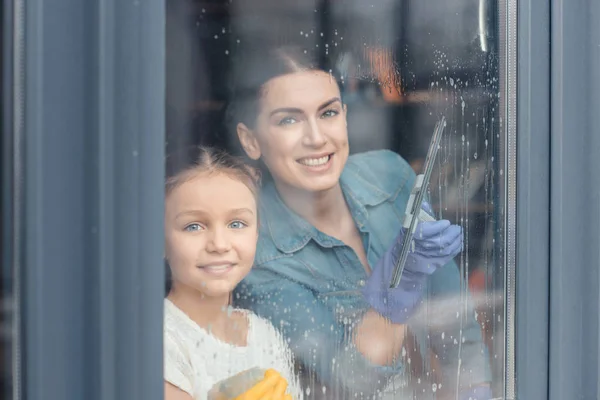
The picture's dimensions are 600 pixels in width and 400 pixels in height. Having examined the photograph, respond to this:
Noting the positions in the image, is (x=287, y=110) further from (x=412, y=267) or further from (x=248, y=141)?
(x=412, y=267)

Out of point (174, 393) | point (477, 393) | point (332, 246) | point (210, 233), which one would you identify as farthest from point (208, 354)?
point (477, 393)

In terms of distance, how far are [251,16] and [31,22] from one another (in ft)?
1.09

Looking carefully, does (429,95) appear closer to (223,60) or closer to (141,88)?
(223,60)

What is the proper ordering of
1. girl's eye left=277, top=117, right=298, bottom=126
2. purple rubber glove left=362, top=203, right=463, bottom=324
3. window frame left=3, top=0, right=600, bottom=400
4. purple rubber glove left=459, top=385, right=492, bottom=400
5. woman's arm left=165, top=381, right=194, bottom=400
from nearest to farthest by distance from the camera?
window frame left=3, top=0, right=600, bottom=400
woman's arm left=165, top=381, right=194, bottom=400
girl's eye left=277, top=117, right=298, bottom=126
purple rubber glove left=362, top=203, right=463, bottom=324
purple rubber glove left=459, top=385, right=492, bottom=400

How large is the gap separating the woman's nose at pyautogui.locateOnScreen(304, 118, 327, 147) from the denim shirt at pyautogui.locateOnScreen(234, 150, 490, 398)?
0.07 meters

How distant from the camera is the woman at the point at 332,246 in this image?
1.23 m

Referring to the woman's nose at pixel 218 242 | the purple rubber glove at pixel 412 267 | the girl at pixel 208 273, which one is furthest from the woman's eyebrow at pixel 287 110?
the purple rubber glove at pixel 412 267

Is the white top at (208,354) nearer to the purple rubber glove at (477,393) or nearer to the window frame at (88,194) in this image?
the window frame at (88,194)

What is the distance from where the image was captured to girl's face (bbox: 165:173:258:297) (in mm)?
1149

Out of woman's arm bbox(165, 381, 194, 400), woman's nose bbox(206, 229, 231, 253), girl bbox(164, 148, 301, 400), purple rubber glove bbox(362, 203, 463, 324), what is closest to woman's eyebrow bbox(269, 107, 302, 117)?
girl bbox(164, 148, 301, 400)

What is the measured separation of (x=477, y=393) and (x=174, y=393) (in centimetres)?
64

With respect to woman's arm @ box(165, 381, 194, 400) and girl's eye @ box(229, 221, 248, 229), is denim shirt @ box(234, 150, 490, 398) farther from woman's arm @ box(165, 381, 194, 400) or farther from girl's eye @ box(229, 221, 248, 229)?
woman's arm @ box(165, 381, 194, 400)

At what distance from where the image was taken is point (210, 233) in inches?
46.5

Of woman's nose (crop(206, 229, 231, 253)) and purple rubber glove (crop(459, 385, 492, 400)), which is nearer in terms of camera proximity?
woman's nose (crop(206, 229, 231, 253))
